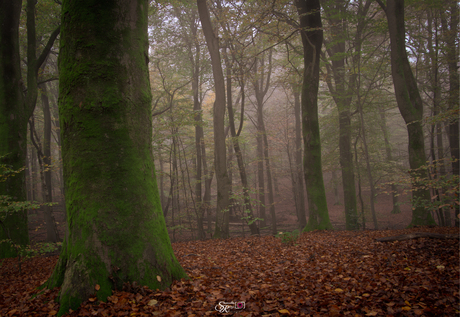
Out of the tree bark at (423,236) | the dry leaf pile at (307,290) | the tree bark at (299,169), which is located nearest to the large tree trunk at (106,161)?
the dry leaf pile at (307,290)

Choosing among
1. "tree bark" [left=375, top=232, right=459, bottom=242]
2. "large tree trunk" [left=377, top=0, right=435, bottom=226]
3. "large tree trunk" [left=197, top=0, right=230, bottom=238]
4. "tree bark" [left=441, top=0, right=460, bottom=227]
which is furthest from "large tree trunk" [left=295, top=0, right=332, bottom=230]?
"tree bark" [left=441, top=0, right=460, bottom=227]

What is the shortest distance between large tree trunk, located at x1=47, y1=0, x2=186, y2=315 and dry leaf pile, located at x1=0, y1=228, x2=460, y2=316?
0.28 metres

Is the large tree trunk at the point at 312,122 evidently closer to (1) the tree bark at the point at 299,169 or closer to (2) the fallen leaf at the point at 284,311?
(1) the tree bark at the point at 299,169

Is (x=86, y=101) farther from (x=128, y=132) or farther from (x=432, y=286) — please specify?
(x=432, y=286)

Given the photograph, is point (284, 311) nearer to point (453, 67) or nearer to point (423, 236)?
point (423, 236)

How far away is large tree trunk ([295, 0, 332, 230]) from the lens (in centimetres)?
844

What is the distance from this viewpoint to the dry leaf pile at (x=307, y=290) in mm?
2367

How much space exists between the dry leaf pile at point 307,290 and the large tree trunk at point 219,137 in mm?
4389

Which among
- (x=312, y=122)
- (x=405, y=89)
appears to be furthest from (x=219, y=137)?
(x=405, y=89)

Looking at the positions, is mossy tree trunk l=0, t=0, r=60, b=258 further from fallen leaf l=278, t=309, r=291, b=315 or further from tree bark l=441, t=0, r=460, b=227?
tree bark l=441, t=0, r=460, b=227

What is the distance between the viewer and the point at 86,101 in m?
3.02
